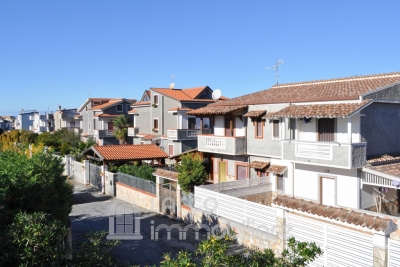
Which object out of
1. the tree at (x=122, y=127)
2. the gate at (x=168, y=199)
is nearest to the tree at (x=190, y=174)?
the gate at (x=168, y=199)

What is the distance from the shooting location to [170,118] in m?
34.5

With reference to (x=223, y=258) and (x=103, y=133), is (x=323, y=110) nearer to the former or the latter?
(x=223, y=258)

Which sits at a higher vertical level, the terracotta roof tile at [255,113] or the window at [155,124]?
the terracotta roof tile at [255,113]

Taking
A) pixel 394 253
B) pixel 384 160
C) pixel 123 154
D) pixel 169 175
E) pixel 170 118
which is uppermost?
pixel 170 118

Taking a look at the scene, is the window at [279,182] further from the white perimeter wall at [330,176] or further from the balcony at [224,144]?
the balcony at [224,144]

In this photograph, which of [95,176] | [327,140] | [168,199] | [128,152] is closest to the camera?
[327,140]

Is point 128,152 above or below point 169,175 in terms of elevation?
above

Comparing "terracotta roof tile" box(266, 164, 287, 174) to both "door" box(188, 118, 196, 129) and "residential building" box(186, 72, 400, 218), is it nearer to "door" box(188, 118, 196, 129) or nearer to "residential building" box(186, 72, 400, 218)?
"residential building" box(186, 72, 400, 218)

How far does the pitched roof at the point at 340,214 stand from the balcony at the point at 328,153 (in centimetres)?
483

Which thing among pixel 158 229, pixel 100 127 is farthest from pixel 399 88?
pixel 100 127

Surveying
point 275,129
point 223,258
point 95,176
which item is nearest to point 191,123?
point 95,176

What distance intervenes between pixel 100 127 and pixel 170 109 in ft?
58.7

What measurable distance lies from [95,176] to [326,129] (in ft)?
55.1

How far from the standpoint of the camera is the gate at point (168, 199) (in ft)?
58.1
